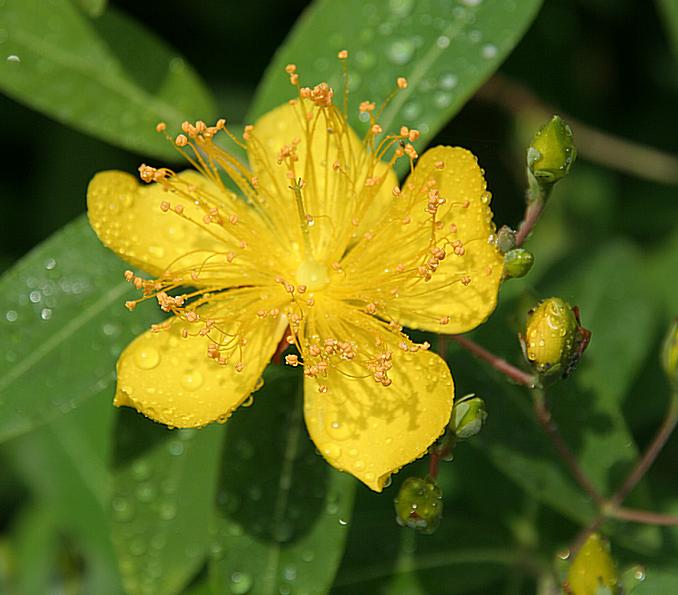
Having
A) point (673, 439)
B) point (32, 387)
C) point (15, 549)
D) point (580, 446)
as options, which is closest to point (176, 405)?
point (32, 387)

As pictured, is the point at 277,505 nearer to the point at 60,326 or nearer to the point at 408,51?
the point at 60,326

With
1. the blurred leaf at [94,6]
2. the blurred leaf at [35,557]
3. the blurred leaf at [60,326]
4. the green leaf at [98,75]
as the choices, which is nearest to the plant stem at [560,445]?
the blurred leaf at [60,326]

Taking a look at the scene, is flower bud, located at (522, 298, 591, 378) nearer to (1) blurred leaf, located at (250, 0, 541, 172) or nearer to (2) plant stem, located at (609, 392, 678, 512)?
(2) plant stem, located at (609, 392, 678, 512)

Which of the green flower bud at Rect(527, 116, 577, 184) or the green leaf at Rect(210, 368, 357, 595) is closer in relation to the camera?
the green flower bud at Rect(527, 116, 577, 184)

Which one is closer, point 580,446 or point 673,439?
point 580,446

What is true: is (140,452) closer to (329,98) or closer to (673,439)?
(329,98)

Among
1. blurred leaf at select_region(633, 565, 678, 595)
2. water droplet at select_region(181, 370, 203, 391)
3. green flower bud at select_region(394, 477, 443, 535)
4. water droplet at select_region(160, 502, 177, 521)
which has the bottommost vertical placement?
water droplet at select_region(160, 502, 177, 521)

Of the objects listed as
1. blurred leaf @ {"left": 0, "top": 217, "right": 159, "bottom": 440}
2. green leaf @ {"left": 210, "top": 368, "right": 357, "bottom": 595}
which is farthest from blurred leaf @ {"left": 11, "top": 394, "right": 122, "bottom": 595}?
green leaf @ {"left": 210, "top": 368, "right": 357, "bottom": 595}

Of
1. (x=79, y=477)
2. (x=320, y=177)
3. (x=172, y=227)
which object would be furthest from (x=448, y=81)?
(x=79, y=477)
